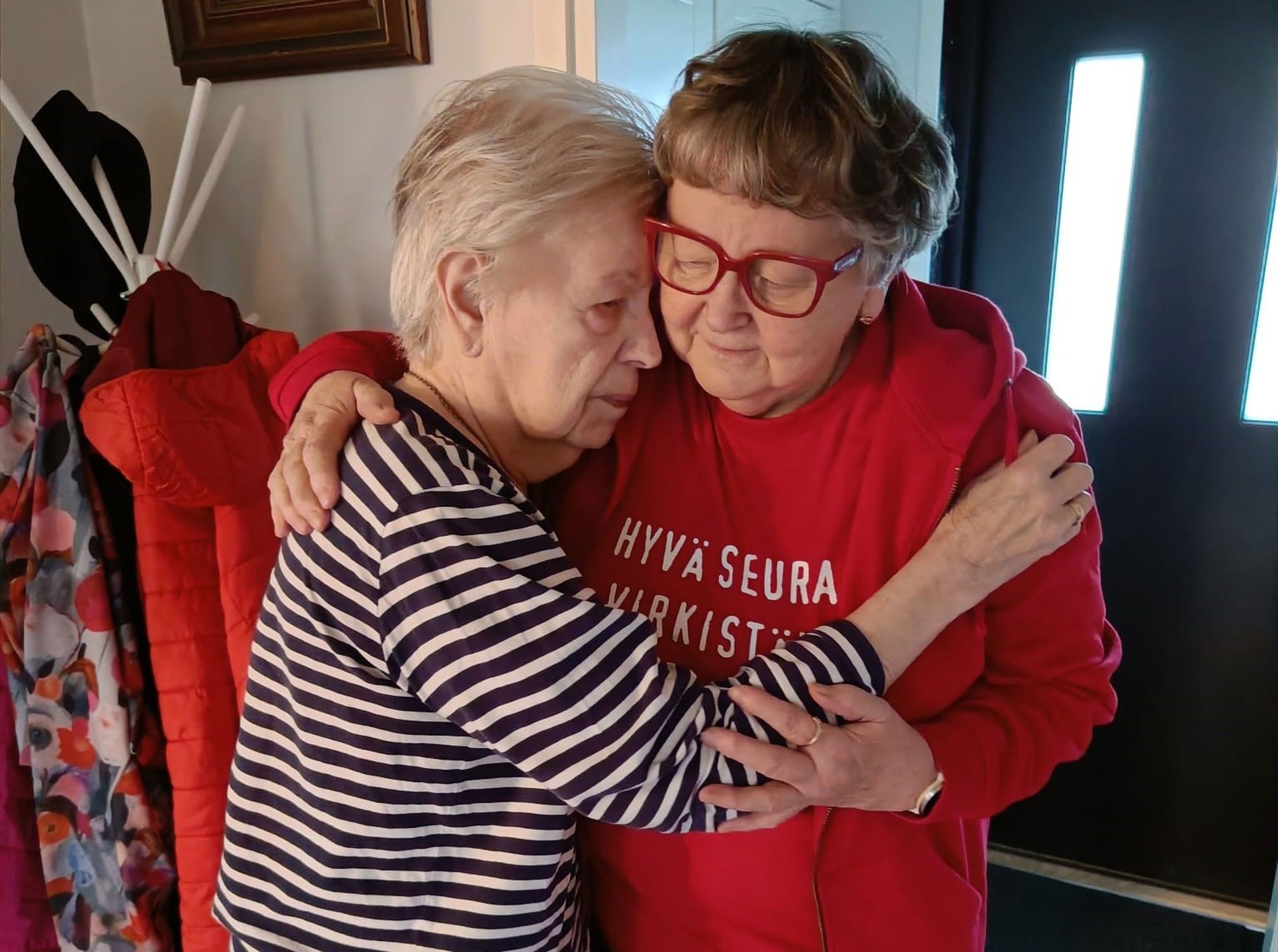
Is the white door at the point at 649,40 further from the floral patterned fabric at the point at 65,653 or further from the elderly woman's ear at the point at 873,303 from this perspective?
the floral patterned fabric at the point at 65,653

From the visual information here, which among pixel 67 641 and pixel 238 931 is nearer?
pixel 238 931

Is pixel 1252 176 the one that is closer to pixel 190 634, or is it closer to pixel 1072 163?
pixel 1072 163

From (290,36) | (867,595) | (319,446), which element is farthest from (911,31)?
(319,446)

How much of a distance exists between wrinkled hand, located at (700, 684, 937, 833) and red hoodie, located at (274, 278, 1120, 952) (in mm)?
51

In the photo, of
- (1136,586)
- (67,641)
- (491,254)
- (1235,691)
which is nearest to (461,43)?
(491,254)

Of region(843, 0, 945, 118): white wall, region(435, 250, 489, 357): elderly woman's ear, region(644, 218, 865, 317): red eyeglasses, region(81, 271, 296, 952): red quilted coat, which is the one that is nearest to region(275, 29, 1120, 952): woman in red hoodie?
region(644, 218, 865, 317): red eyeglasses

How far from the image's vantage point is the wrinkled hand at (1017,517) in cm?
87

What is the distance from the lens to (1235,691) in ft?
6.41

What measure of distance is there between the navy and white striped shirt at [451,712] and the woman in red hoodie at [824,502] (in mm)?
52

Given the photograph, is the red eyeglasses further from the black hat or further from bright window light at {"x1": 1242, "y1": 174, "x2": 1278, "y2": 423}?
bright window light at {"x1": 1242, "y1": 174, "x2": 1278, "y2": 423}

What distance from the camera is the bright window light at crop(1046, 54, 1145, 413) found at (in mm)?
1805

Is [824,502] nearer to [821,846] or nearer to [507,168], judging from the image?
[821,846]

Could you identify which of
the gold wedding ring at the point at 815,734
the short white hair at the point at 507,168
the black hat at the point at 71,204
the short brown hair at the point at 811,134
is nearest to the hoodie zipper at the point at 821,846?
the gold wedding ring at the point at 815,734

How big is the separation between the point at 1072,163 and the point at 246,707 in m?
1.80
